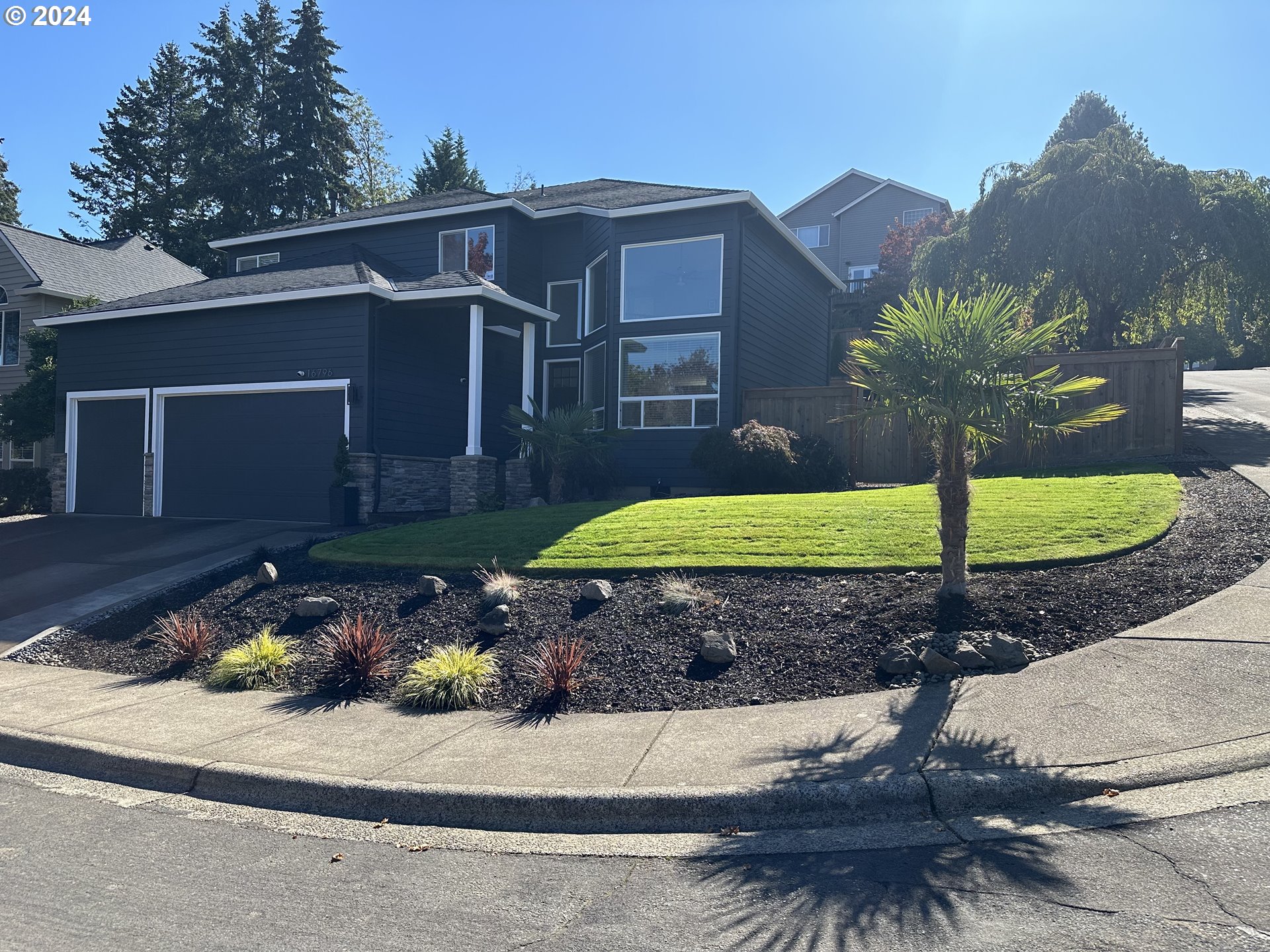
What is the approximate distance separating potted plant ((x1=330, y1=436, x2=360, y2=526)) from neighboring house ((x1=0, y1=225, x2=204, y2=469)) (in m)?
13.7

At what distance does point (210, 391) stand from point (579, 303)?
315 inches

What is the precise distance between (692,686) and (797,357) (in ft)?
54.0

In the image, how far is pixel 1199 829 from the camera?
13.0 feet

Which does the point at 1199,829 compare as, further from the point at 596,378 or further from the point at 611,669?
the point at 596,378

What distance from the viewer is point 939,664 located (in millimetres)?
6273

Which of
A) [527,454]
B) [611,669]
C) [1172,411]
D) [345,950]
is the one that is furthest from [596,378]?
[345,950]

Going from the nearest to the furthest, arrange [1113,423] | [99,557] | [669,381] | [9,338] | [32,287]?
1. [99,557]
2. [1113,423]
3. [669,381]
4. [32,287]
5. [9,338]

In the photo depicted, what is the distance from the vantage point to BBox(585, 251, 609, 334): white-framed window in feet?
64.2

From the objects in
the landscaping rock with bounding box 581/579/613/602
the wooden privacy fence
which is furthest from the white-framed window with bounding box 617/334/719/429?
the landscaping rock with bounding box 581/579/613/602

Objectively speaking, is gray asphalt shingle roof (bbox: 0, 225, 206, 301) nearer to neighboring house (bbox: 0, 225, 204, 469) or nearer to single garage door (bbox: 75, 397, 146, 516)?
neighboring house (bbox: 0, 225, 204, 469)

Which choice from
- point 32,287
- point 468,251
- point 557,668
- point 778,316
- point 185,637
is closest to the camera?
point 557,668

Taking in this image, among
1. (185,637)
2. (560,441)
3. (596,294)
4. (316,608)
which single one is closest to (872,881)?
(316,608)

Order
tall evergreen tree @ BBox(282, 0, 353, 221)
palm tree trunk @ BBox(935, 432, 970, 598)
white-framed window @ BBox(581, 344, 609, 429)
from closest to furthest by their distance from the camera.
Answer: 1. palm tree trunk @ BBox(935, 432, 970, 598)
2. white-framed window @ BBox(581, 344, 609, 429)
3. tall evergreen tree @ BBox(282, 0, 353, 221)

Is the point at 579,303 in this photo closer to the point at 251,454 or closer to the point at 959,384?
the point at 251,454
